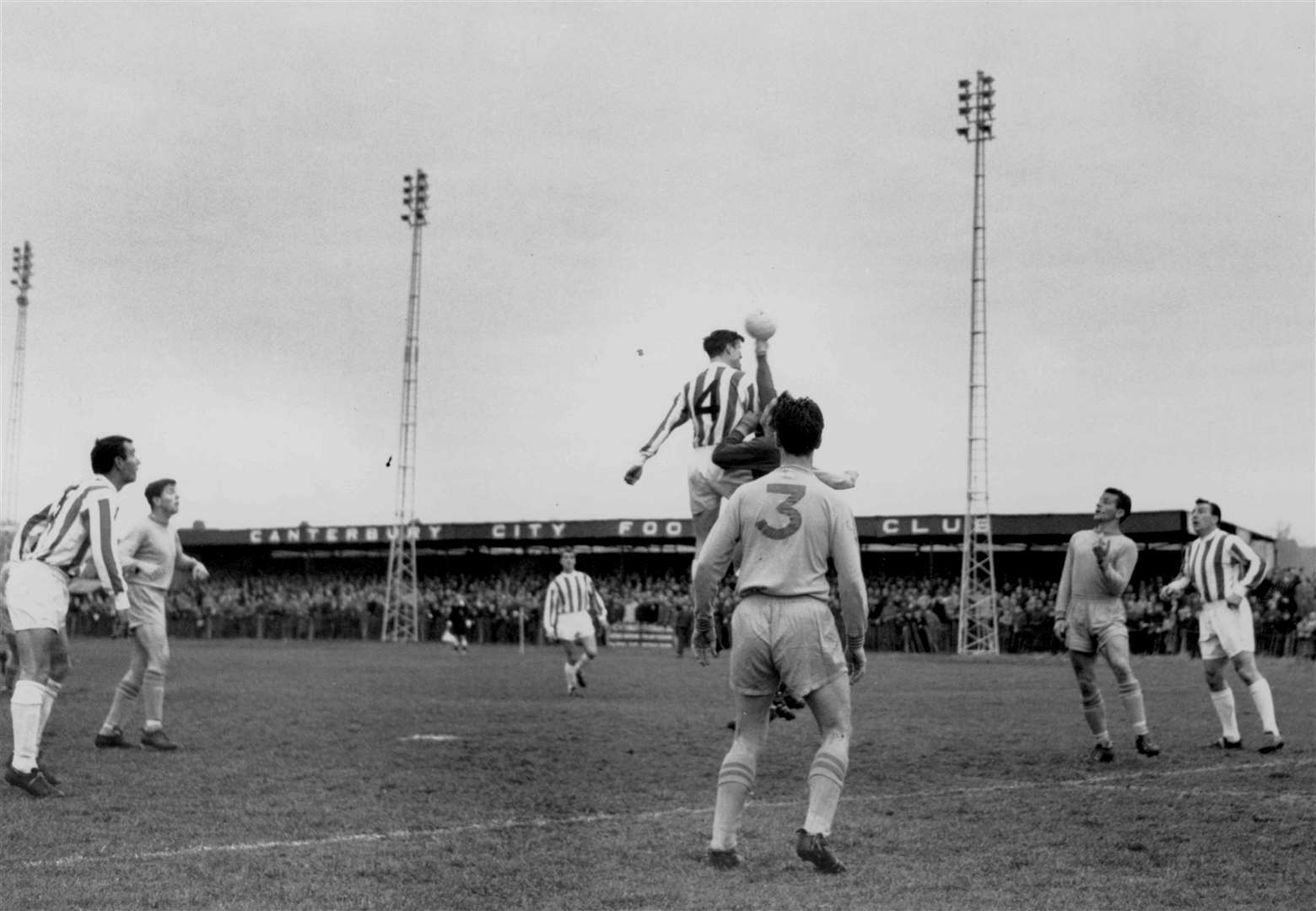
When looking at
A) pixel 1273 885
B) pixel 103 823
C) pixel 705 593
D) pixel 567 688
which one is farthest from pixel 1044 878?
pixel 567 688

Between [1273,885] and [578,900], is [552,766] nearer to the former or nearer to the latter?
[578,900]

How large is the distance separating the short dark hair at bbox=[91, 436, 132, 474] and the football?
15.0 ft

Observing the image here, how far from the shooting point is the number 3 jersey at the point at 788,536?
685 cm

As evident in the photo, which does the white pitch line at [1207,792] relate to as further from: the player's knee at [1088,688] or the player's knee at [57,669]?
the player's knee at [57,669]

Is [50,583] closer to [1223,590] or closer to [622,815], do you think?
[622,815]

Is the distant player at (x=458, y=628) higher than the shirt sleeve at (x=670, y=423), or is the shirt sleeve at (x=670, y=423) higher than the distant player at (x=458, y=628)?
the shirt sleeve at (x=670, y=423)

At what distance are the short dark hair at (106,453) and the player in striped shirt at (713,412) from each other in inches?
150

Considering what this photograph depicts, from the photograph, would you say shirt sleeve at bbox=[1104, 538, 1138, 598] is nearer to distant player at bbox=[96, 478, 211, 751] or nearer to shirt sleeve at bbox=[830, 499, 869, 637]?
shirt sleeve at bbox=[830, 499, 869, 637]

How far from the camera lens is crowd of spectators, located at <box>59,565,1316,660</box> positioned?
114 feet

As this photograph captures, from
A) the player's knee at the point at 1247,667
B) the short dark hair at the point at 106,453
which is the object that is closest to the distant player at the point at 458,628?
the player's knee at the point at 1247,667

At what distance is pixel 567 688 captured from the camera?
21.3m

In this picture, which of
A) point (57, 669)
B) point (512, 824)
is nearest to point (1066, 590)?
point (512, 824)

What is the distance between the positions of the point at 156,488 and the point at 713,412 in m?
5.37

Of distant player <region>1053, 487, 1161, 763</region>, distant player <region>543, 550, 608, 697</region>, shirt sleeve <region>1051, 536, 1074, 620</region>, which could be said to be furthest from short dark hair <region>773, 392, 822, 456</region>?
distant player <region>543, 550, 608, 697</region>
